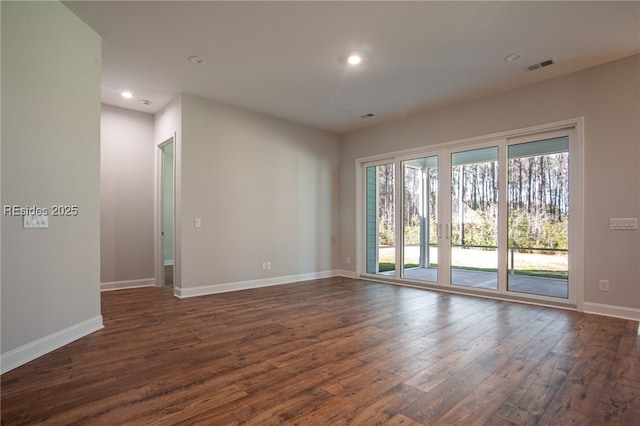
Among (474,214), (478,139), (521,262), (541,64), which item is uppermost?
(541,64)

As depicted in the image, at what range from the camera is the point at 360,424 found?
174cm

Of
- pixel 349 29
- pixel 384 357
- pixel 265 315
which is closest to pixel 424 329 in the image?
pixel 384 357

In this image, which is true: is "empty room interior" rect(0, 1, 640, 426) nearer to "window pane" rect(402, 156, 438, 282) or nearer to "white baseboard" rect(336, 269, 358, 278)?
"window pane" rect(402, 156, 438, 282)

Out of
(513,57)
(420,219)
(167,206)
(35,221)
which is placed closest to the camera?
(35,221)

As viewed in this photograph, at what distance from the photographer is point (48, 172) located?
276 cm

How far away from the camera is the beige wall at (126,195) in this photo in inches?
209

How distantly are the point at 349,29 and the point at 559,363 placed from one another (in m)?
3.40

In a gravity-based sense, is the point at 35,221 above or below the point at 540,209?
below

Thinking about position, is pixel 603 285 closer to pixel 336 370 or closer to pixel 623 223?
pixel 623 223

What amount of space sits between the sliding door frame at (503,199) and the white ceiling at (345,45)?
690 millimetres

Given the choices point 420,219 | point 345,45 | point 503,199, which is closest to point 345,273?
point 420,219

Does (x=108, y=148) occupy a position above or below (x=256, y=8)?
below

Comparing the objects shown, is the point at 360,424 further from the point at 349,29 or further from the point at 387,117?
the point at 387,117

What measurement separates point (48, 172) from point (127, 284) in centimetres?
322
